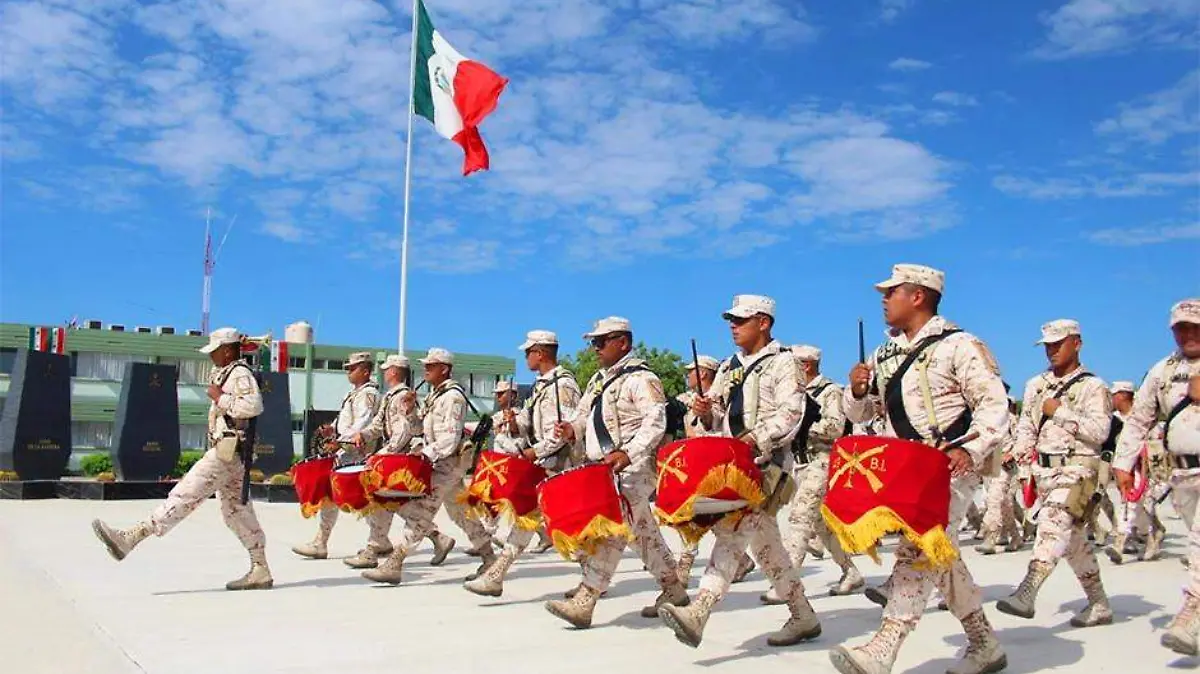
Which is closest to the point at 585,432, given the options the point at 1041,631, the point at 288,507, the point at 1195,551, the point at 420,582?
the point at 420,582

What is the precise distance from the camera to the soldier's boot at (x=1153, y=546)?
38.0ft

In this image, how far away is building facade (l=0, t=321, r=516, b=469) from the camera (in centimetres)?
5016

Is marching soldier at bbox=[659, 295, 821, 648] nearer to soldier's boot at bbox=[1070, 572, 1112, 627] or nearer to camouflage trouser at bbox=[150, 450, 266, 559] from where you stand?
soldier's boot at bbox=[1070, 572, 1112, 627]

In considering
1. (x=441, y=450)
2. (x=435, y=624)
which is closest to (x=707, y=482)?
(x=435, y=624)

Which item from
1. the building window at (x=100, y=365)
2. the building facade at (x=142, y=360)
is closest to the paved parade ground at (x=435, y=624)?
the building facade at (x=142, y=360)

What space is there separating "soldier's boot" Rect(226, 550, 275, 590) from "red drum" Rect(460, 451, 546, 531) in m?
1.79

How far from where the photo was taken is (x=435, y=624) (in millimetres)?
6906

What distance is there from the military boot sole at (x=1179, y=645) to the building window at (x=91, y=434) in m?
51.5

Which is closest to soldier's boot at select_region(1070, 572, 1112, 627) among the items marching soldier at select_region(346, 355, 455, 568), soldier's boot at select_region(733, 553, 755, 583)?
soldier's boot at select_region(733, 553, 755, 583)

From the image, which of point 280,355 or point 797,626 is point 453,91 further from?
point 280,355

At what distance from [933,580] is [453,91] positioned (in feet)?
54.3

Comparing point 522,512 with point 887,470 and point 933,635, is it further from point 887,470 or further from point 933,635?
point 887,470

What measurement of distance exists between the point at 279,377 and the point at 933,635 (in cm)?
2381

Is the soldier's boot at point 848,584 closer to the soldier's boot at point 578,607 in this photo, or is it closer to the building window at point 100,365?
the soldier's boot at point 578,607
